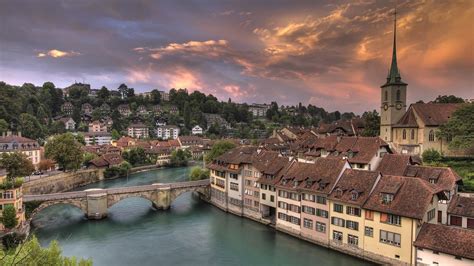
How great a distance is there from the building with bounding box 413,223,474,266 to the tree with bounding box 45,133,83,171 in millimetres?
61417

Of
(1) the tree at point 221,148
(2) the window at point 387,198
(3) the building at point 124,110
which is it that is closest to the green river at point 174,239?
(2) the window at point 387,198

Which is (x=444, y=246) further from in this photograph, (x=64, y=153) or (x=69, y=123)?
(x=69, y=123)

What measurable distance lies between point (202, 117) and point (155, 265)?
450 feet

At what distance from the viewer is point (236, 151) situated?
166ft

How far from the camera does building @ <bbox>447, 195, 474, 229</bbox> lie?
28.6 meters

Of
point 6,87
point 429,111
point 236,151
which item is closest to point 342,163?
point 236,151

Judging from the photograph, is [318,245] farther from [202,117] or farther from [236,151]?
[202,117]

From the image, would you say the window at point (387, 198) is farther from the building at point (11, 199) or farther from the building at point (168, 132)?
the building at point (168, 132)

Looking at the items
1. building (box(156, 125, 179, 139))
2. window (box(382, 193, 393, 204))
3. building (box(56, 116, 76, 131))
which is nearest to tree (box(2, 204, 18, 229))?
window (box(382, 193, 393, 204))

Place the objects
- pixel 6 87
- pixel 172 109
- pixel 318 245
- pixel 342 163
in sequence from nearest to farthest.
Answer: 1. pixel 318 245
2. pixel 342 163
3. pixel 6 87
4. pixel 172 109

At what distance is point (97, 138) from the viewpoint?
123m

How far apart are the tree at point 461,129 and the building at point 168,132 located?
113331 millimetres

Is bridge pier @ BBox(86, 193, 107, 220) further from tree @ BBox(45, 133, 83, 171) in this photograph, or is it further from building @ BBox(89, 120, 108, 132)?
building @ BBox(89, 120, 108, 132)

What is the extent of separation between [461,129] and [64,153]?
67.8 metres
